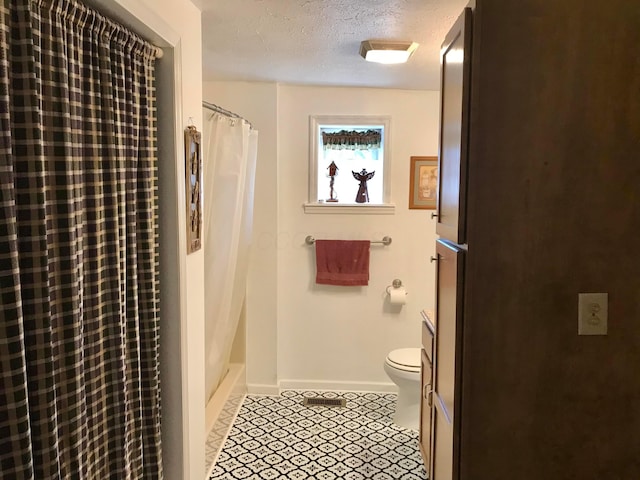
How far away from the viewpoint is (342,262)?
3.57 meters

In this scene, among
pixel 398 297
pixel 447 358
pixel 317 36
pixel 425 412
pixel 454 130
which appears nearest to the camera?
pixel 454 130

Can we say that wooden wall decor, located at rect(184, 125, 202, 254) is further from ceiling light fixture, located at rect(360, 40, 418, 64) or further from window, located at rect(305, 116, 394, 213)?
window, located at rect(305, 116, 394, 213)

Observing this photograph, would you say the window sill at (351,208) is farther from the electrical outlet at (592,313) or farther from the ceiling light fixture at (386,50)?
the electrical outlet at (592,313)

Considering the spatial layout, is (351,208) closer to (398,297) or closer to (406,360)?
(398,297)

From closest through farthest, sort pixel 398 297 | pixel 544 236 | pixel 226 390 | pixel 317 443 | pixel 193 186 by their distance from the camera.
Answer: pixel 544 236 → pixel 193 186 → pixel 317 443 → pixel 226 390 → pixel 398 297

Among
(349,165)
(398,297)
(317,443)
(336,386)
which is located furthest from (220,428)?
(349,165)

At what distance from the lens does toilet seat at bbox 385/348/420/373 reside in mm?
3002

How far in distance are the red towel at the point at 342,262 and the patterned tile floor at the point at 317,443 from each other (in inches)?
33.9

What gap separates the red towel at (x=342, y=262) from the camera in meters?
3.55

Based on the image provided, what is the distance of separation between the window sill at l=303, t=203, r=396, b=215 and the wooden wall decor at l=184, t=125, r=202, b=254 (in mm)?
1473

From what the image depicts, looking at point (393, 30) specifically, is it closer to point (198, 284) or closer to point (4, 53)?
point (198, 284)

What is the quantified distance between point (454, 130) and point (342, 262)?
206 cm

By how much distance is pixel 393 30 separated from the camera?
221 cm

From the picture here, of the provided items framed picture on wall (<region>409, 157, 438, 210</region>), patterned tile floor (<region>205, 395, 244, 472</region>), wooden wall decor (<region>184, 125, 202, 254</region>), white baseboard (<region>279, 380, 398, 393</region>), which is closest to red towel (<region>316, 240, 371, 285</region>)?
framed picture on wall (<region>409, 157, 438, 210</region>)
